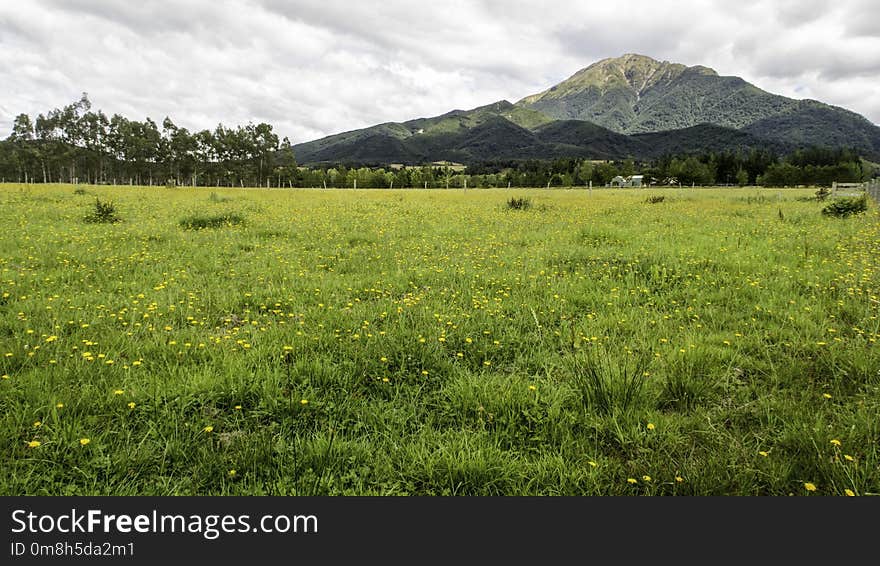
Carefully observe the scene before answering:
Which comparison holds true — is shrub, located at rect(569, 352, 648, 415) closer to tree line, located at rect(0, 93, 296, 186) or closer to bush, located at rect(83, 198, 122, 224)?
bush, located at rect(83, 198, 122, 224)

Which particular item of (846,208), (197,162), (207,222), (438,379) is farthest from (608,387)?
(197,162)

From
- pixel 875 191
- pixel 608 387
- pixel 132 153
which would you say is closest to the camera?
pixel 608 387

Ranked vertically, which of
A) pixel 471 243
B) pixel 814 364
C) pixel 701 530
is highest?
pixel 471 243

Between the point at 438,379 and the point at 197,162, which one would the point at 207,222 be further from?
the point at 197,162

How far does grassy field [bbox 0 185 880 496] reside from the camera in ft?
9.56

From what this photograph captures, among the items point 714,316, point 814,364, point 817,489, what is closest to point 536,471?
point 817,489

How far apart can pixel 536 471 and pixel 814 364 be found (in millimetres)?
3616

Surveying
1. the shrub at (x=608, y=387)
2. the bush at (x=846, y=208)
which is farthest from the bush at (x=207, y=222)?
the bush at (x=846, y=208)

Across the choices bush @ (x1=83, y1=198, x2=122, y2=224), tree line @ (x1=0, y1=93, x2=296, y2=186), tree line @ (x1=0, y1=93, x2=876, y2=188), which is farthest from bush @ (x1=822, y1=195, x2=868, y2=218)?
tree line @ (x1=0, y1=93, x2=296, y2=186)

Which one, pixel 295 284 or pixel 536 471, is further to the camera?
pixel 295 284

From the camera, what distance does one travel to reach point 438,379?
14.1 ft

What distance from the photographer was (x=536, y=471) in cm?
299

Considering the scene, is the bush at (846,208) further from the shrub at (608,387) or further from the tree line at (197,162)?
the tree line at (197,162)

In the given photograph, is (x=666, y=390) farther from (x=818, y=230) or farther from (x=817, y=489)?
(x=818, y=230)
